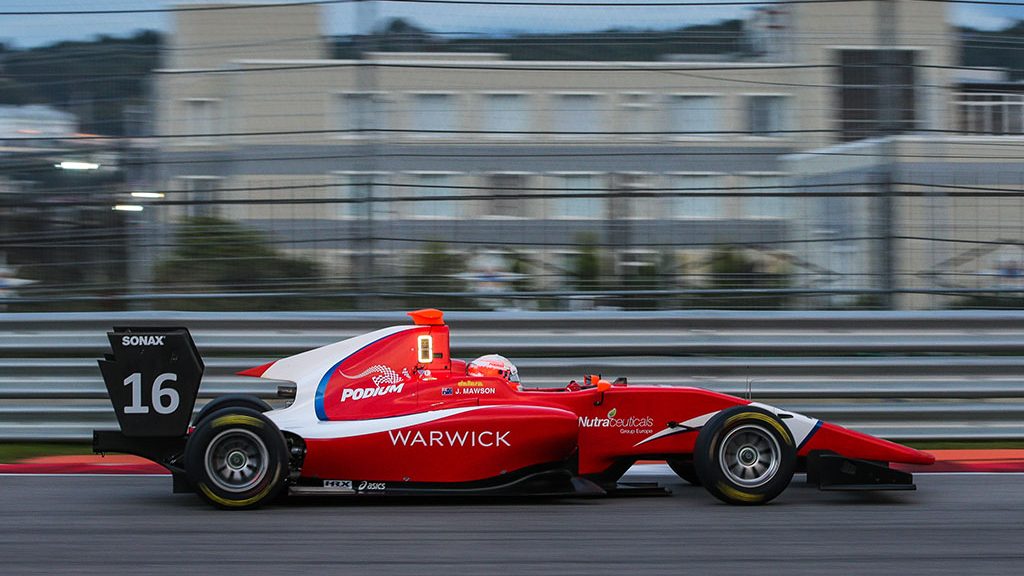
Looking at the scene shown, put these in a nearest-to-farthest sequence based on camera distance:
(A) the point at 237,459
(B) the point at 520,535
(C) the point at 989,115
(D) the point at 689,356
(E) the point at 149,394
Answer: (B) the point at 520,535, (A) the point at 237,459, (E) the point at 149,394, (D) the point at 689,356, (C) the point at 989,115

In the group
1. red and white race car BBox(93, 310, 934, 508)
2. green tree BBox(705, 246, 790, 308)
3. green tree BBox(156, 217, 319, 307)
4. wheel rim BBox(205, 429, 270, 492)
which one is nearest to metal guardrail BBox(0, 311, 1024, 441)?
green tree BBox(705, 246, 790, 308)

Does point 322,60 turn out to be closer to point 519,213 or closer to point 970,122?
point 519,213

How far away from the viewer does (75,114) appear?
9.05 metres

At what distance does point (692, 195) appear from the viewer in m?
8.80

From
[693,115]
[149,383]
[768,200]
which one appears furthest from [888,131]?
[149,383]

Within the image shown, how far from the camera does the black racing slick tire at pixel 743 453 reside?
6.22 metres

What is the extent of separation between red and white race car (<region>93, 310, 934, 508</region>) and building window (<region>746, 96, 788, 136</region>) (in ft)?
9.71

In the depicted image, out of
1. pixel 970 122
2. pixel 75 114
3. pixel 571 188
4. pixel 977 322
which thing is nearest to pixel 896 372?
pixel 977 322

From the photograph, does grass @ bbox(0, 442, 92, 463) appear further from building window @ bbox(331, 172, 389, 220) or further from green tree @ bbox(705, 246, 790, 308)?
green tree @ bbox(705, 246, 790, 308)

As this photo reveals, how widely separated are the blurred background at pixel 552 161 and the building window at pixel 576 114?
0.02m

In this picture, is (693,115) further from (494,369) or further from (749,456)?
(749,456)

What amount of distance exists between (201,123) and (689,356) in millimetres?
3926

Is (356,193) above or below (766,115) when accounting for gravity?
below

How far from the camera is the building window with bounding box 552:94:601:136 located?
877 cm
